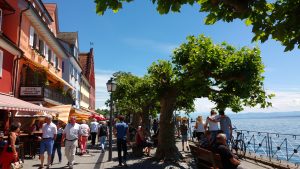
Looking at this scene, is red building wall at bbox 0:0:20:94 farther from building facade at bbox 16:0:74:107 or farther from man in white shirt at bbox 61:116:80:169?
man in white shirt at bbox 61:116:80:169

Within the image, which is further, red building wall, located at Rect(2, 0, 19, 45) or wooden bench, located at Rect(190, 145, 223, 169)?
red building wall, located at Rect(2, 0, 19, 45)

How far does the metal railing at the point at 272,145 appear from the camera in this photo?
1528cm

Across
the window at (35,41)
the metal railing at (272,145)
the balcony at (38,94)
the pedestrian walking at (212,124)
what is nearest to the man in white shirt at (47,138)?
the pedestrian walking at (212,124)

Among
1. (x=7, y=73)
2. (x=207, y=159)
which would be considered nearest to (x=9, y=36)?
(x=7, y=73)

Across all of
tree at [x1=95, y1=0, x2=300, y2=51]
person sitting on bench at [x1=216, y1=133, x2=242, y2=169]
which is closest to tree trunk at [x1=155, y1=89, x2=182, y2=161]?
person sitting on bench at [x1=216, y1=133, x2=242, y2=169]

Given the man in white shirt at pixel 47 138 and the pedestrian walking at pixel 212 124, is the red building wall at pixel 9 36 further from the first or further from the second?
the pedestrian walking at pixel 212 124

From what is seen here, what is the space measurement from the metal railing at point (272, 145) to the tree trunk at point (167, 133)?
13.3ft

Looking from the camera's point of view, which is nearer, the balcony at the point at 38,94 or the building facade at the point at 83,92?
the balcony at the point at 38,94

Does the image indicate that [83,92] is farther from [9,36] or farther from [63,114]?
[9,36]

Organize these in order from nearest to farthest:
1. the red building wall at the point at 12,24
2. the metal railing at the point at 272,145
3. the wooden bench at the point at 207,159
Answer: the wooden bench at the point at 207,159
the metal railing at the point at 272,145
the red building wall at the point at 12,24

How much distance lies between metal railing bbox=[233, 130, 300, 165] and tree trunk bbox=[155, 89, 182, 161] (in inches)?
159

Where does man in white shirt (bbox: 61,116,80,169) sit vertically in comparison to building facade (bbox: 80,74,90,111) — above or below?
below

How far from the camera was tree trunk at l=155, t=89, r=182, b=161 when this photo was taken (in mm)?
14796

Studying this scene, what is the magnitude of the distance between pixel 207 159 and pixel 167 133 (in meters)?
6.66
